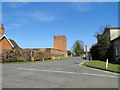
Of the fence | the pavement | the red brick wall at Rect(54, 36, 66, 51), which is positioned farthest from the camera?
the red brick wall at Rect(54, 36, 66, 51)

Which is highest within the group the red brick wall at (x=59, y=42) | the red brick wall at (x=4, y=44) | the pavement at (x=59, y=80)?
the red brick wall at (x=59, y=42)

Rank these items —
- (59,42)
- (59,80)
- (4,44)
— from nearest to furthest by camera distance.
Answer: (59,80) → (4,44) → (59,42)

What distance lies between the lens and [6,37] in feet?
102

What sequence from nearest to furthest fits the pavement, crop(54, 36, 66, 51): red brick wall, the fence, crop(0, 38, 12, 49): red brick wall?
1. the pavement
2. the fence
3. crop(0, 38, 12, 49): red brick wall
4. crop(54, 36, 66, 51): red brick wall

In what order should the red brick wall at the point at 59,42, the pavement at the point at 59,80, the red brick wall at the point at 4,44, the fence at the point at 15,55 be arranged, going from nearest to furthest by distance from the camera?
the pavement at the point at 59,80
the fence at the point at 15,55
the red brick wall at the point at 4,44
the red brick wall at the point at 59,42

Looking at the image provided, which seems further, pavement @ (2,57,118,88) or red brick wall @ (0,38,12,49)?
red brick wall @ (0,38,12,49)

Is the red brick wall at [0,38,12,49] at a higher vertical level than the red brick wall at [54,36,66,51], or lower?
lower

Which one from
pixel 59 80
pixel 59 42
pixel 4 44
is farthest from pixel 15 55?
pixel 59 42

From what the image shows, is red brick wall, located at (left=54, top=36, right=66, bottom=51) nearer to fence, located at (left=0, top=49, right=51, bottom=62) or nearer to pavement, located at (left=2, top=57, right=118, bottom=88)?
fence, located at (left=0, top=49, right=51, bottom=62)

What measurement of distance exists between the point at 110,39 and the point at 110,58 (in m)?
4.15

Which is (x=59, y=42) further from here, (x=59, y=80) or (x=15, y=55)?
(x=59, y=80)

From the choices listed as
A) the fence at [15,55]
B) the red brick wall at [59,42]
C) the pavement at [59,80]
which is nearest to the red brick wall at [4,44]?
the fence at [15,55]

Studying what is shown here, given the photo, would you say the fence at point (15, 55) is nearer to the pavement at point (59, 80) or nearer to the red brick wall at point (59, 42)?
the pavement at point (59, 80)

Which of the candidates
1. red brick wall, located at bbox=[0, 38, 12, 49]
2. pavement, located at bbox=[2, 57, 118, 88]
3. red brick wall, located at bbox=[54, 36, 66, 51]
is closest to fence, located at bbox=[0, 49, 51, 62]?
red brick wall, located at bbox=[0, 38, 12, 49]
